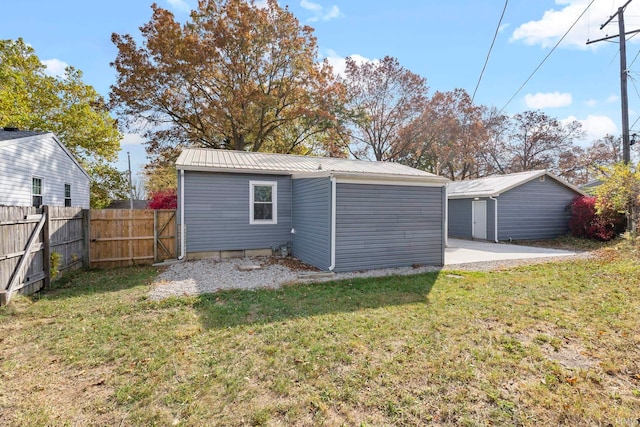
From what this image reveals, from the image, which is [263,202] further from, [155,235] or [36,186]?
[36,186]

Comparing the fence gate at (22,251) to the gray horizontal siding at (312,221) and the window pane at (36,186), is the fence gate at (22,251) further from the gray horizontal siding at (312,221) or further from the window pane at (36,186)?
the window pane at (36,186)

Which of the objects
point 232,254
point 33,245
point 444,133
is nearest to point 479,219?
point 444,133

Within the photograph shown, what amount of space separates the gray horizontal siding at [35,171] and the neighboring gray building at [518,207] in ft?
60.1

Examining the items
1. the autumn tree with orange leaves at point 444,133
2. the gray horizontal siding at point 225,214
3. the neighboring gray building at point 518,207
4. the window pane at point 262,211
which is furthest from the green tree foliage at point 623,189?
the autumn tree with orange leaves at point 444,133

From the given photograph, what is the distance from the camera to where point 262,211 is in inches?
389

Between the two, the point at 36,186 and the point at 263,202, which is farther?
the point at 36,186

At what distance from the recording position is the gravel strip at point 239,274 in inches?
248

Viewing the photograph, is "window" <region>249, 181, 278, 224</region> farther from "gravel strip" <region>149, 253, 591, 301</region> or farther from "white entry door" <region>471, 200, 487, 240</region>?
"white entry door" <region>471, 200, 487, 240</region>

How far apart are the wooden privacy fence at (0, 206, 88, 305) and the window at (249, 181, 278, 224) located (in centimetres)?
448

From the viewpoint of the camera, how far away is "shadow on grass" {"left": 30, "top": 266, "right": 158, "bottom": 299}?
5898 millimetres

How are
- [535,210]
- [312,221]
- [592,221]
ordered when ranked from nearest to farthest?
1. [312,221]
2. [592,221]
3. [535,210]

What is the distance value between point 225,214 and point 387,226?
194 inches

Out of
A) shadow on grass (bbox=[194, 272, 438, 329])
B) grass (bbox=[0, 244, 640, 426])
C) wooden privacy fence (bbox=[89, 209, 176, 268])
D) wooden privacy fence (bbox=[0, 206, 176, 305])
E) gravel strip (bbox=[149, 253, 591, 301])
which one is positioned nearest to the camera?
grass (bbox=[0, 244, 640, 426])

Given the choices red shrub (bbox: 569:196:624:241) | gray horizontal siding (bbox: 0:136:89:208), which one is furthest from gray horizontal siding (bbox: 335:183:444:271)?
gray horizontal siding (bbox: 0:136:89:208)
